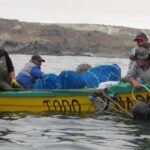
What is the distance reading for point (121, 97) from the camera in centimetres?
1324

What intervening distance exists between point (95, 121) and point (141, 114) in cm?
100

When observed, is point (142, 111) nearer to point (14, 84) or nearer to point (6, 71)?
point (14, 84)

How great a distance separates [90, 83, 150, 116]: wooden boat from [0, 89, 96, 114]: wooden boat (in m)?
0.34

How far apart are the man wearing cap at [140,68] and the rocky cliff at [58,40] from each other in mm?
84668

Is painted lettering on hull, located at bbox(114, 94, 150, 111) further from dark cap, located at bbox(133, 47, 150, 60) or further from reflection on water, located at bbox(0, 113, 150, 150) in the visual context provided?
dark cap, located at bbox(133, 47, 150, 60)

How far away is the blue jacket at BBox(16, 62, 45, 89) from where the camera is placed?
1487 centimetres

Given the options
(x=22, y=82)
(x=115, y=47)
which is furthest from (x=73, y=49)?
(x=22, y=82)

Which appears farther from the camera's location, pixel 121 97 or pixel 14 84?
pixel 14 84

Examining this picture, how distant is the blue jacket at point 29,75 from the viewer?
48.8 feet

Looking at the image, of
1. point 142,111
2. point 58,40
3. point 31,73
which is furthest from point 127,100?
Answer: point 58,40

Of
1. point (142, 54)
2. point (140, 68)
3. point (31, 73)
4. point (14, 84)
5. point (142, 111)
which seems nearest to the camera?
point (142, 111)

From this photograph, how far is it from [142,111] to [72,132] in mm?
1879

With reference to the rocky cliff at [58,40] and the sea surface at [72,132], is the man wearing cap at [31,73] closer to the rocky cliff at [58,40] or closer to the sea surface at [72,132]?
the sea surface at [72,132]

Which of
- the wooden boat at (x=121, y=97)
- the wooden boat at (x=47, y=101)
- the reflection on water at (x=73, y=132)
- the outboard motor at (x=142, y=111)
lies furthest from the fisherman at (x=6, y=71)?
the outboard motor at (x=142, y=111)
